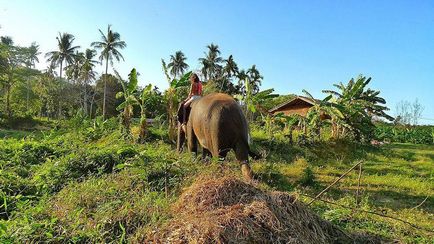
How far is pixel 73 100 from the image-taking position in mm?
43375

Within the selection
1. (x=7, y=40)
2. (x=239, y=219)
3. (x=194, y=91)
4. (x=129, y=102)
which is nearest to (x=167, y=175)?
(x=239, y=219)

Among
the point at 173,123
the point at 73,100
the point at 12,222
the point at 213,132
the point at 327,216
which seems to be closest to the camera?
the point at 12,222

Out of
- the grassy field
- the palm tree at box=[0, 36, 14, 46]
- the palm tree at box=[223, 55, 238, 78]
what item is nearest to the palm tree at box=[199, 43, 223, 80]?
the palm tree at box=[223, 55, 238, 78]

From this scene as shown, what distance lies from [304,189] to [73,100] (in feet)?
128

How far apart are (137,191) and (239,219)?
2.11 metres

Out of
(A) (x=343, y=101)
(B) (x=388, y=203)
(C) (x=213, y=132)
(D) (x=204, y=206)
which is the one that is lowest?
(B) (x=388, y=203)

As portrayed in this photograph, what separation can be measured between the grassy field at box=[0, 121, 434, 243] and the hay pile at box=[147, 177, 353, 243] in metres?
0.32

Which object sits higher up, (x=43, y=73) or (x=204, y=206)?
(x=43, y=73)

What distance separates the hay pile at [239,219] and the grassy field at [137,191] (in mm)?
322

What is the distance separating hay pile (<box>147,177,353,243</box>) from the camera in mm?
3518

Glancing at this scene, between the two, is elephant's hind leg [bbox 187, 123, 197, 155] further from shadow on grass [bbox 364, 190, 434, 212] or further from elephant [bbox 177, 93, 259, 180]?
shadow on grass [bbox 364, 190, 434, 212]

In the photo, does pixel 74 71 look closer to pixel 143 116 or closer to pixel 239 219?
pixel 143 116

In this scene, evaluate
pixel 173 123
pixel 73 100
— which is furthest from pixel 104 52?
pixel 173 123

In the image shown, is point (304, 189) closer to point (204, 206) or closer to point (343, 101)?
point (204, 206)
